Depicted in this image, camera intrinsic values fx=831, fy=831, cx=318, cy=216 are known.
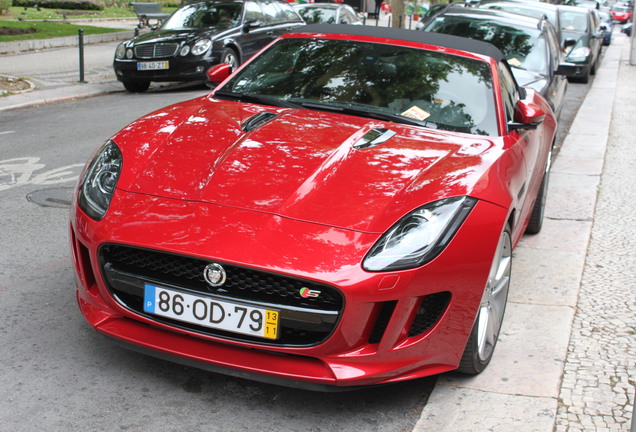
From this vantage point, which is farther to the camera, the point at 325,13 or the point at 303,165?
the point at 325,13

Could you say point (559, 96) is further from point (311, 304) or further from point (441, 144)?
point (311, 304)

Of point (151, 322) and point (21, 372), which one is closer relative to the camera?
point (151, 322)

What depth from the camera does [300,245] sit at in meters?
3.17

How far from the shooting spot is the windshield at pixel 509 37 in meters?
9.23

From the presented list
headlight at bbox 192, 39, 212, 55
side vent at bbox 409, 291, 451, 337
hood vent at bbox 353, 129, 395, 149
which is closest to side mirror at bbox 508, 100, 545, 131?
hood vent at bbox 353, 129, 395, 149

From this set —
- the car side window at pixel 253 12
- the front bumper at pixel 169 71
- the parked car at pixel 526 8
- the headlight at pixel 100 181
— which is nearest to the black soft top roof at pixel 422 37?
the headlight at pixel 100 181

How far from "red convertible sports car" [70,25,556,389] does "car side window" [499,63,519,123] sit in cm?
55

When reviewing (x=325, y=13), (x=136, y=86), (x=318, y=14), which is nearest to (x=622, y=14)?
(x=325, y=13)

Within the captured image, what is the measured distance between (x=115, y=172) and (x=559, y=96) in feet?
23.9

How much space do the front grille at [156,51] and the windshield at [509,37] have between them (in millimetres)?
5041

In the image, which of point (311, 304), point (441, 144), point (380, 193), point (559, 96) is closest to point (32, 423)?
point (311, 304)

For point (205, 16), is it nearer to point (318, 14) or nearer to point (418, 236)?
point (318, 14)

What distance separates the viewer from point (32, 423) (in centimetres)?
313

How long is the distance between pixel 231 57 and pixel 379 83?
32.3 ft
